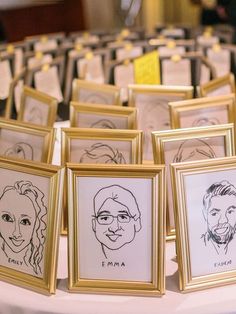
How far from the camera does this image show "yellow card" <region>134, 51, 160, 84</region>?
2182 mm

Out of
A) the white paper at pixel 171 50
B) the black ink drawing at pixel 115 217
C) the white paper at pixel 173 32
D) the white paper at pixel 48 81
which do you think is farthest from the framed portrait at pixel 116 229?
the white paper at pixel 173 32

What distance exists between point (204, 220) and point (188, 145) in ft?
0.74

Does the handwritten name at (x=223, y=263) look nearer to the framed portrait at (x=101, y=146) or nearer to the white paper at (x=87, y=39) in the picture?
the framed portrait at (x=101, y=146)

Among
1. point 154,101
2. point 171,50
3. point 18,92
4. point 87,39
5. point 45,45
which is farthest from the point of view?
point 87,39

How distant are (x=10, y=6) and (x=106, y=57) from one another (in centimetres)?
343

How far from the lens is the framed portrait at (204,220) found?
45.1 inches

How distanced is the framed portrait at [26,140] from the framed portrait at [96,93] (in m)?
0.45

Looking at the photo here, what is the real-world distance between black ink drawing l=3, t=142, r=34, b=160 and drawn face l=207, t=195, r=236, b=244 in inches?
20.4

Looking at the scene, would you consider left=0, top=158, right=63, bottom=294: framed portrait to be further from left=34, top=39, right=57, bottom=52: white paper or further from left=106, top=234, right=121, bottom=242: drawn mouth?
left=34, top=39, right=57, bottom=52: white paper

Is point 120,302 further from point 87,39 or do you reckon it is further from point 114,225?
point 87,39

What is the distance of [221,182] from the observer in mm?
1165

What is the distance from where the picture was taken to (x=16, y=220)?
1222 mm

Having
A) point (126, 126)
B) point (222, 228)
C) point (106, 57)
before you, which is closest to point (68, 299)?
point (222, 228)

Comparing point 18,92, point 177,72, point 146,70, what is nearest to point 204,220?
point 146,70
